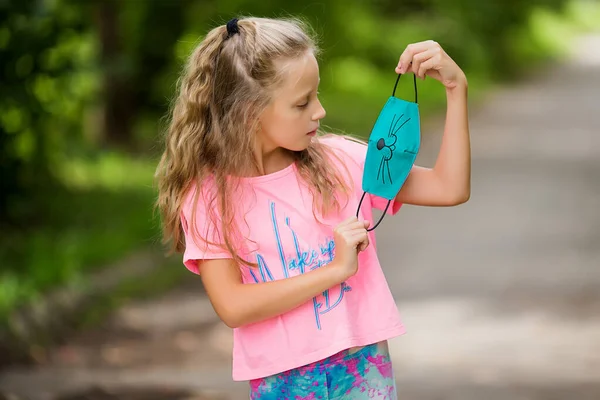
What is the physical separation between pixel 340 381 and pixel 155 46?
12308 millimetres

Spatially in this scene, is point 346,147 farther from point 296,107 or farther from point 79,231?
point 79,231

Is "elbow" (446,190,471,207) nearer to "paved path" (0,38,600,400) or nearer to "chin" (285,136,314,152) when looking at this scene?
"chin" (285,136,314,152)

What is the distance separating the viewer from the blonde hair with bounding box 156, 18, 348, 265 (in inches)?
97.9

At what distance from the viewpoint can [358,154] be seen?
106 inches

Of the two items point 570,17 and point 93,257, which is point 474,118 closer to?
point 93,257

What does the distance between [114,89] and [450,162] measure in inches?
450

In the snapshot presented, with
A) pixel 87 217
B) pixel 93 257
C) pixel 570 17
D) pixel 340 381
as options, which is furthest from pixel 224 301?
pixel 570 17

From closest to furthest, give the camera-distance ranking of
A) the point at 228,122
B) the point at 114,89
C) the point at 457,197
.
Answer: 1. the point at 228,122
2. the point at 457,197
3. the point at 114,89

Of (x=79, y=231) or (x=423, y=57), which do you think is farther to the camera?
(x=79, y=231)

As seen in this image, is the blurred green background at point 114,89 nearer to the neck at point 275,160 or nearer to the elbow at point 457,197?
the neck at point 275,160

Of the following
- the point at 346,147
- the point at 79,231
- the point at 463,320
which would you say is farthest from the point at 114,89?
the point at 346,147

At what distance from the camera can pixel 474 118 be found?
17.2 meters

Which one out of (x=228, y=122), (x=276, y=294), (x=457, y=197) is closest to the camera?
(x=276, y=294)

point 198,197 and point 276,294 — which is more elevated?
point 198,197
